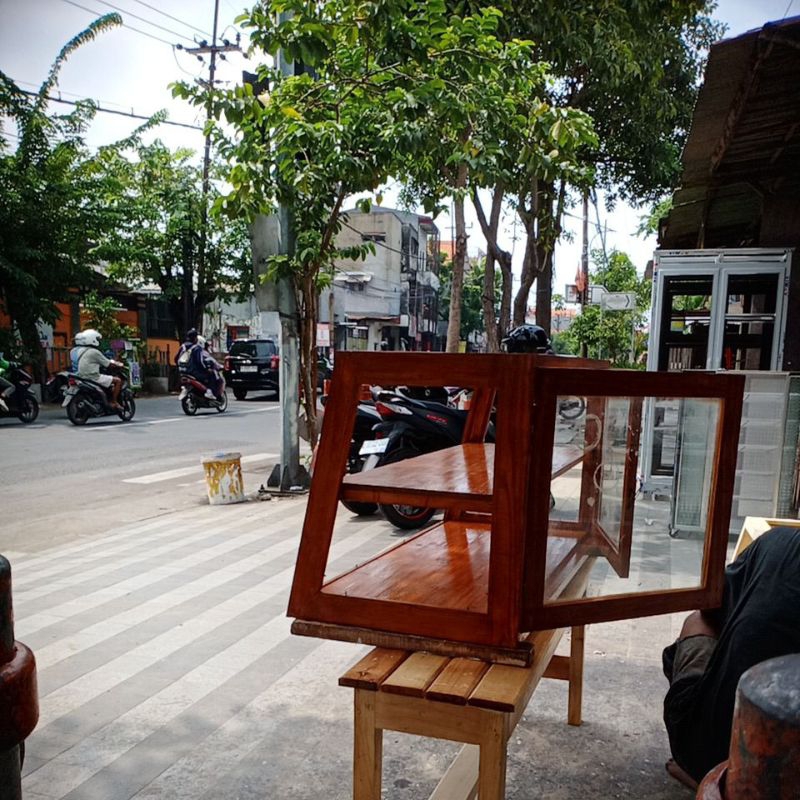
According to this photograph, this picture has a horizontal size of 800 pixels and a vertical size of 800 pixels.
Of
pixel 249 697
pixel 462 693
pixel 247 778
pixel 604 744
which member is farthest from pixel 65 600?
pixel 462 693

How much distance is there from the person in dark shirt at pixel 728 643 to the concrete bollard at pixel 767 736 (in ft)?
4.17

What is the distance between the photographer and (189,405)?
1508cm

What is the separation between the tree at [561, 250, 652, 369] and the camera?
80.2ft

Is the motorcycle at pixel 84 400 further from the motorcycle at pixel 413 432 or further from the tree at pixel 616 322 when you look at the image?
the tree at pixel 616 322

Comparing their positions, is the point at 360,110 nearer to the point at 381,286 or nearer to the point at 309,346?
the point at 309,346

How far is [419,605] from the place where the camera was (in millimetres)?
1688

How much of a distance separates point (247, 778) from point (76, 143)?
16.7 metres

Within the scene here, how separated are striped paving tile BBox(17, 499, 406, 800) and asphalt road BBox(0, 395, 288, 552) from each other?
90cm

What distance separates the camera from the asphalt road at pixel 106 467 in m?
6.38

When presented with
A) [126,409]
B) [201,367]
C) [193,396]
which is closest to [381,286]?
[201,367]

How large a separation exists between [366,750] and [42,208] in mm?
16049

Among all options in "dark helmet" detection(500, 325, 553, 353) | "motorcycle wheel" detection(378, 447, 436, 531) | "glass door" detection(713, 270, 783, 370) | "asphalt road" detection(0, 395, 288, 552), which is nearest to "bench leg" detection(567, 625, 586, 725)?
"motorcycle wheel" detection(378, 447, 436, 531)

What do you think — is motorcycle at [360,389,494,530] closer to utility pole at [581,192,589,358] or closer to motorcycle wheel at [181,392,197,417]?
motorcycle wheel at [181,392,197,417]

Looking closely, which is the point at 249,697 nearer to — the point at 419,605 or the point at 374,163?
the point at 419,605
